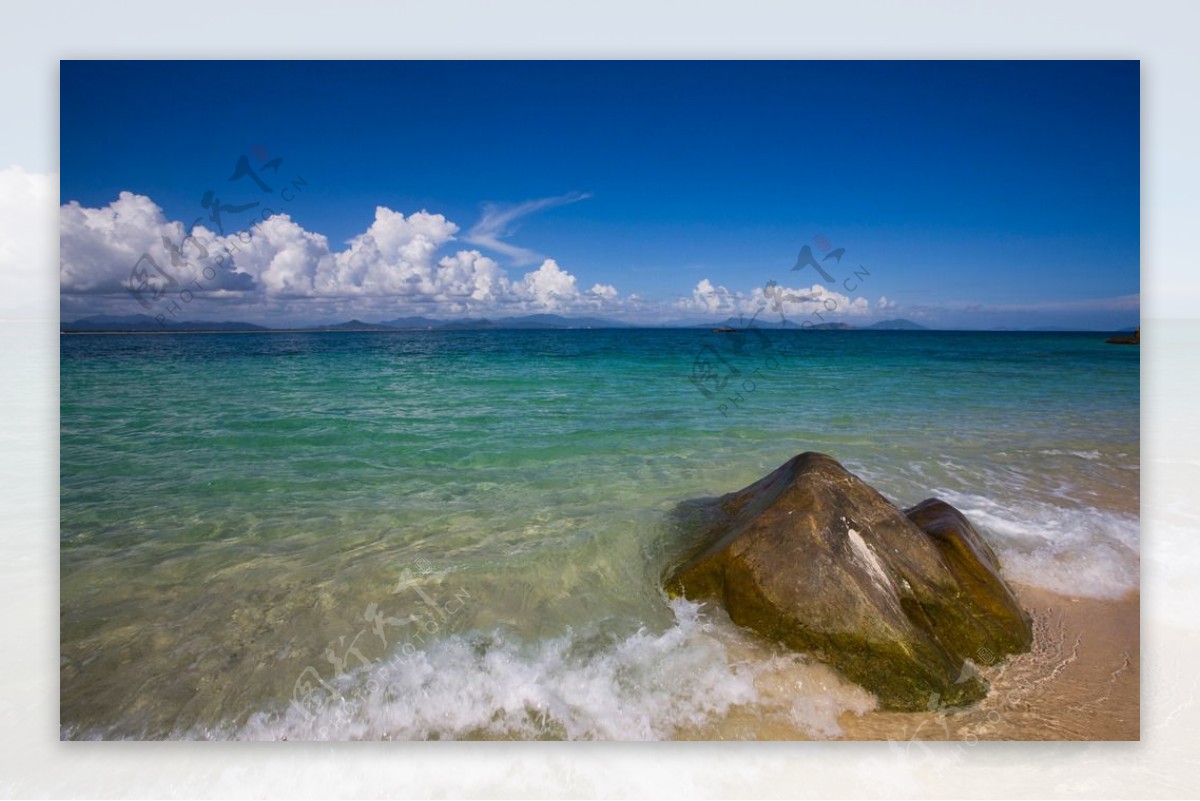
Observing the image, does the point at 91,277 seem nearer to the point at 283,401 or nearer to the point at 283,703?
the point at 283,703

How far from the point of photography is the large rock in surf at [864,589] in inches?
133

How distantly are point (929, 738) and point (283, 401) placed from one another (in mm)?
11309

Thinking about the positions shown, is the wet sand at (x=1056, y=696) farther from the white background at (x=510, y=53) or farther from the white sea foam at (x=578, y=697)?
the white sea foam at (x=578, y=697)

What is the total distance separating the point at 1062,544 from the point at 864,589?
10.0ft

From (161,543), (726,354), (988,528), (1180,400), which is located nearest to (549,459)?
(161,543)

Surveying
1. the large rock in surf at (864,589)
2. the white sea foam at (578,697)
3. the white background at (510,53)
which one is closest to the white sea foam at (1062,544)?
the white background at (510,53)

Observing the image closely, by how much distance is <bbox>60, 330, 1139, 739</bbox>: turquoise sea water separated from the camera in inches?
136

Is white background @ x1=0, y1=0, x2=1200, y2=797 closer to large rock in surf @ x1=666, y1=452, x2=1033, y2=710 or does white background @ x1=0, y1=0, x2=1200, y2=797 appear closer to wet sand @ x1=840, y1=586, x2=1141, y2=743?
wet sand @ x1=840, y1=586, x2=1141, y2=743

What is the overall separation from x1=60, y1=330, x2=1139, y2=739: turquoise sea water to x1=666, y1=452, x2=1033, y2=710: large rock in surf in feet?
0.70

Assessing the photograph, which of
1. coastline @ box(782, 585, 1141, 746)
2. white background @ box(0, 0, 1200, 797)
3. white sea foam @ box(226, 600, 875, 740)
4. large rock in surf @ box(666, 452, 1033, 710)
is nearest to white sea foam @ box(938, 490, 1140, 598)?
white background @ box(0, 0, 1200, 797)

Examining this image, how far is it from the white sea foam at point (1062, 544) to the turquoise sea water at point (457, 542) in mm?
32

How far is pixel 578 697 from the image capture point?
3459 mm

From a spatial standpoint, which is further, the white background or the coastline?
the white background

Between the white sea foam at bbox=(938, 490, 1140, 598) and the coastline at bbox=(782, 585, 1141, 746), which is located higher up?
the white sea foam at bbox=(938, 490, 1140, 598)
